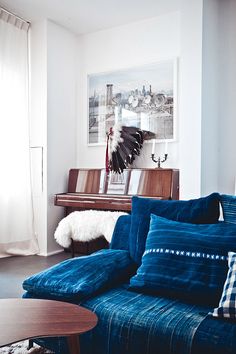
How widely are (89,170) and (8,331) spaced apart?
334 cm

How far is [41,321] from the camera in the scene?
1.19 meters

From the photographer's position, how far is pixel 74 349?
126 centimetres

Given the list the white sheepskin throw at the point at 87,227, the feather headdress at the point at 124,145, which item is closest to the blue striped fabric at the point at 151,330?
the white sheepskin throw at the point at 87,227

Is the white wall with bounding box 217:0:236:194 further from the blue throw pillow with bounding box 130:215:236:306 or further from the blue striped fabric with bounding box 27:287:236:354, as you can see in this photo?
the blue striped fabric with bounding box 27:287:236:354

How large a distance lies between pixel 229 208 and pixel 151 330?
0.74 meters

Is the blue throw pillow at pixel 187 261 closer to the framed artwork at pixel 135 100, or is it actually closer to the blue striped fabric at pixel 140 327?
the blue striped fabric at pixel 140 327

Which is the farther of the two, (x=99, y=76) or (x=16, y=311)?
(x=99, y=76)

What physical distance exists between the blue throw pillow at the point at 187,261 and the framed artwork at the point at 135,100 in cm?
253

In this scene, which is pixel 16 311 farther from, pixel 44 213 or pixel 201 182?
pixel 44 213

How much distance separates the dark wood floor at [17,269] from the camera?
9.21 ft

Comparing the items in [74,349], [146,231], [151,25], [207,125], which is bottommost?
[74,349]

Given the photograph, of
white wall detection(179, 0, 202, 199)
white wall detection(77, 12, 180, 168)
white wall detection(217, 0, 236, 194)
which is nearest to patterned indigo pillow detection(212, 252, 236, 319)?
white wall detection(179, 0, 202, 199)

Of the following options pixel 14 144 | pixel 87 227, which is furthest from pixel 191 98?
pixel 14 144

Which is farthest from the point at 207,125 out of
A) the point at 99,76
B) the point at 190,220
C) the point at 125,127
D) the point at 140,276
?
the point at 140,276
